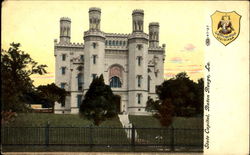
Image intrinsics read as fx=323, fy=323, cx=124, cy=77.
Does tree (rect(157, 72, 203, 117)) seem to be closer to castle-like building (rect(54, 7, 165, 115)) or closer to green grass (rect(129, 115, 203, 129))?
green grass (rect(129, 115, 203, 129))

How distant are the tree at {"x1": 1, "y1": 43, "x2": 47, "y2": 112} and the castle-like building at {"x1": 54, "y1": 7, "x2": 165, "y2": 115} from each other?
47.1 inches

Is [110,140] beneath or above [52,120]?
beneath

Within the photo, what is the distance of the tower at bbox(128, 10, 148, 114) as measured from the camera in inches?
513

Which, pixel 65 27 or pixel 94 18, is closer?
pixel 65 27

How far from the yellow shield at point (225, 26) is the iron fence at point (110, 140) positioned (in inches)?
156

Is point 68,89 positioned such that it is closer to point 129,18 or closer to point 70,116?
point 70,116

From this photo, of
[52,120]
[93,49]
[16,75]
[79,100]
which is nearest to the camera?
[16,75]

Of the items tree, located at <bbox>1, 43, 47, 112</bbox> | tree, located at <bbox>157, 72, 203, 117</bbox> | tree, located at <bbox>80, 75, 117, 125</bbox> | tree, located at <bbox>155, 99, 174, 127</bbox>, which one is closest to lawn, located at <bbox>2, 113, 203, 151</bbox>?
tree, located at <bbox>155, 99, 174, 127</bbox>

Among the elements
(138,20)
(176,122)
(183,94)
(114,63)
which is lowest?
(176,122)

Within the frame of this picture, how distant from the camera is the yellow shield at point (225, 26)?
980 centimetres

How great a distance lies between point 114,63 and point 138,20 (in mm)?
3499

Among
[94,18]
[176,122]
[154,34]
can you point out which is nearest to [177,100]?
[176,122]

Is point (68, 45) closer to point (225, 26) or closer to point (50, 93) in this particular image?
point (50, 93)

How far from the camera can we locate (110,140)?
42.7ft
